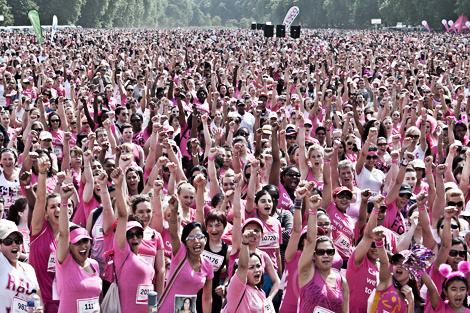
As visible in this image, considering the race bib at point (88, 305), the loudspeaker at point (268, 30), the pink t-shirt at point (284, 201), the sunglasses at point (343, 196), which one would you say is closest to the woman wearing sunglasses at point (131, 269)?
the race bib at point (88, 305)

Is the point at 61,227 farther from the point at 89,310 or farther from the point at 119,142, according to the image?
the point at 119,142

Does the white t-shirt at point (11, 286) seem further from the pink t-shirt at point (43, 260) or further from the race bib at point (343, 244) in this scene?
the race bib at point (343, 244)

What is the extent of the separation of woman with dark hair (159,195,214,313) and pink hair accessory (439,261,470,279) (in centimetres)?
170

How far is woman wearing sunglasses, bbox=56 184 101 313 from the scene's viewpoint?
15.8 ft

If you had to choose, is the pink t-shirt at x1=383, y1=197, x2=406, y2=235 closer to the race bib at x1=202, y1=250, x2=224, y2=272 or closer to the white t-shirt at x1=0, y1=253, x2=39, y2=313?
the race bib at x1=202, y1=250, x2=224, y2=272

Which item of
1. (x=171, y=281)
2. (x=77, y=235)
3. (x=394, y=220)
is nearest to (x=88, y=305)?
(x=77, y=235)

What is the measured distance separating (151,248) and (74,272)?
2.23ft

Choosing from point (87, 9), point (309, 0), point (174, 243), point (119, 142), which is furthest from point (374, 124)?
point (309, 0)

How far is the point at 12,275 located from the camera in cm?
493

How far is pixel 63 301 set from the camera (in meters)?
4.83

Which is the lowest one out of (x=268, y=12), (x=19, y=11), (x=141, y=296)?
(x=141, y=296)

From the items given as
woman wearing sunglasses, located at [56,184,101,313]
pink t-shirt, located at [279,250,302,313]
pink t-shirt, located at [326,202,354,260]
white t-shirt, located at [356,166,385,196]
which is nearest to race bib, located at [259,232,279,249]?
pink t-shirt, located at [279,250,302,313]

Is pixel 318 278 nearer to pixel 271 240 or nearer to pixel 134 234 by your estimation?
pixel 271 240

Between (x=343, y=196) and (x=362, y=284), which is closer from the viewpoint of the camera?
(x=362, y=284)
